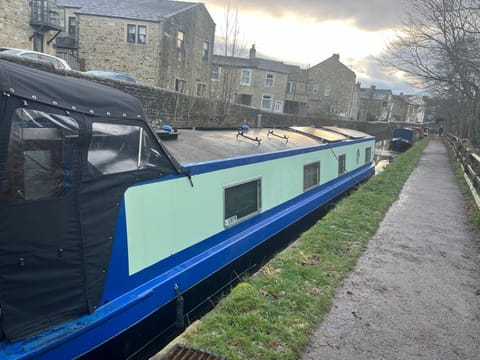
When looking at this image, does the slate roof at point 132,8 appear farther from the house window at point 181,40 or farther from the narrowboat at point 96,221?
the narrowboat at point 96,221

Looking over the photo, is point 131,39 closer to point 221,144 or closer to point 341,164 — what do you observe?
point 341,164

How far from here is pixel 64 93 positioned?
2.26 meters

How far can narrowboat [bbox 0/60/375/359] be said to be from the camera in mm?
1998

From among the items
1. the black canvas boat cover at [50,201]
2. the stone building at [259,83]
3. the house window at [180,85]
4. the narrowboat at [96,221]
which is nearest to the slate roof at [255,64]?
the stone building at [259,83]

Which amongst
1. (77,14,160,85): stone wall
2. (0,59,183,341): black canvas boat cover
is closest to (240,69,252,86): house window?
(77,14,160,85): stone wall

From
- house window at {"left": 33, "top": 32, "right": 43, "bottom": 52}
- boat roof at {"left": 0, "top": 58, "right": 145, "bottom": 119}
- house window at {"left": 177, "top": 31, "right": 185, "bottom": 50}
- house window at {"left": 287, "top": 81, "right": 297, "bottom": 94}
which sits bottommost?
boat roof at {"left": 0, "top": 58, "right": 145, "bottom": 119}

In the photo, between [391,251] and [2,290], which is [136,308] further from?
[391,251]

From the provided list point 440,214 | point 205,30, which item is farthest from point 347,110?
point 440,214

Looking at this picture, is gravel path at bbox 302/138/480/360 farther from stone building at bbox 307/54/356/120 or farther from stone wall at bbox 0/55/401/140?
stone building at bbox 307/54/356/120

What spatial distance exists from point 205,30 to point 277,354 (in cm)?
2824

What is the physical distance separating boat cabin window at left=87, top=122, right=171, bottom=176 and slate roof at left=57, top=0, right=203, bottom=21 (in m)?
22.5

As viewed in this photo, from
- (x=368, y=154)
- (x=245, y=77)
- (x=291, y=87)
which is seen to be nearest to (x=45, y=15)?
(x=368, y=154)

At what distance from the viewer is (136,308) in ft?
9.35

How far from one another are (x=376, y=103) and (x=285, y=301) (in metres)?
73.4
